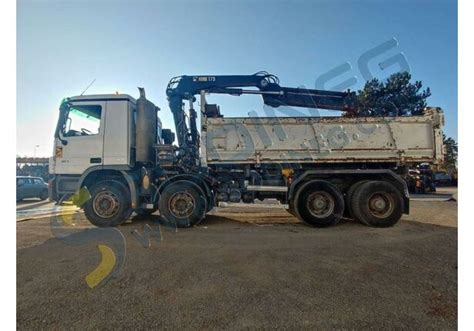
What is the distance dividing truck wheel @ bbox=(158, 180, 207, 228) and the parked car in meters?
12.0

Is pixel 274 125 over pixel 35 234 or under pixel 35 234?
over

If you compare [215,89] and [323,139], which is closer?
[323,139]

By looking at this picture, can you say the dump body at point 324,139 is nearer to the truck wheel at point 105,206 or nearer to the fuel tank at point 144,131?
the fuel tank at point 144,131

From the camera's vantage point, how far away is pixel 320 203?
20.6 ft

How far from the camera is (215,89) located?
7.34 m

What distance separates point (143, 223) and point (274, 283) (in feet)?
15.4

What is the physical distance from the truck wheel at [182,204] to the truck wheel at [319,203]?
2.47 metres

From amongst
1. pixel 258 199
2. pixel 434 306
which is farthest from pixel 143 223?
pixel 434 306

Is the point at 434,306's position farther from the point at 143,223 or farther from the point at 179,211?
the point at 143,223

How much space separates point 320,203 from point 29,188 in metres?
15.6

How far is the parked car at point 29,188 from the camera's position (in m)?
13.2

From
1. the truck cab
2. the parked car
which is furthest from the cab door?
the parked car

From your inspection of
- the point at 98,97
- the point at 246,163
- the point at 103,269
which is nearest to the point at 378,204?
the point at 246,163

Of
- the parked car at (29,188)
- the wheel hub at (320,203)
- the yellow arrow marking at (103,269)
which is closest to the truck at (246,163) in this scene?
the wheel hub at (320,203)
